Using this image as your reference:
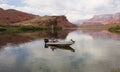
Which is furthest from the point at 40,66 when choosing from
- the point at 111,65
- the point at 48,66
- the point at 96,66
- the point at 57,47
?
the point at 57,47

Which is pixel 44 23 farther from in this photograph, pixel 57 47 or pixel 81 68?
pixel 81 68

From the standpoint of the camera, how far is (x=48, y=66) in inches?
1087

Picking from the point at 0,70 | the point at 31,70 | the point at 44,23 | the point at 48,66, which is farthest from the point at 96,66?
the point at 44,23

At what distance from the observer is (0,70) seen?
25.8 meters

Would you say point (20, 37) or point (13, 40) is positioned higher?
point (13, 40)

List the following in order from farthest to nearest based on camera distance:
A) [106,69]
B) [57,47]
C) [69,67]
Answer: [57,47] < [69,67] < [106,69]

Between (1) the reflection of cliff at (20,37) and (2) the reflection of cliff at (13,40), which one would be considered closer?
(2) the reflection of cliff at (13,40)

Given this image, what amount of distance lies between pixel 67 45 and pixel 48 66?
21087 mm

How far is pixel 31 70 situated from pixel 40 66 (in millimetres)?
2362

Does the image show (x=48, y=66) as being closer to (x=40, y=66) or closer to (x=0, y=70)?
(x=40, y=66)

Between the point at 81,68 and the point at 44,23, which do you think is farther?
the point at 44,23

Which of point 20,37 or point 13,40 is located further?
point 20,37

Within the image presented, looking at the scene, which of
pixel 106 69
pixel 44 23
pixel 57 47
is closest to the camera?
pixel 106 69

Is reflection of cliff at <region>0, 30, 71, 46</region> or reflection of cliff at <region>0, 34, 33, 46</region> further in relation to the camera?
reflection of cliff at <region>0, 30, 71, 46</region>
